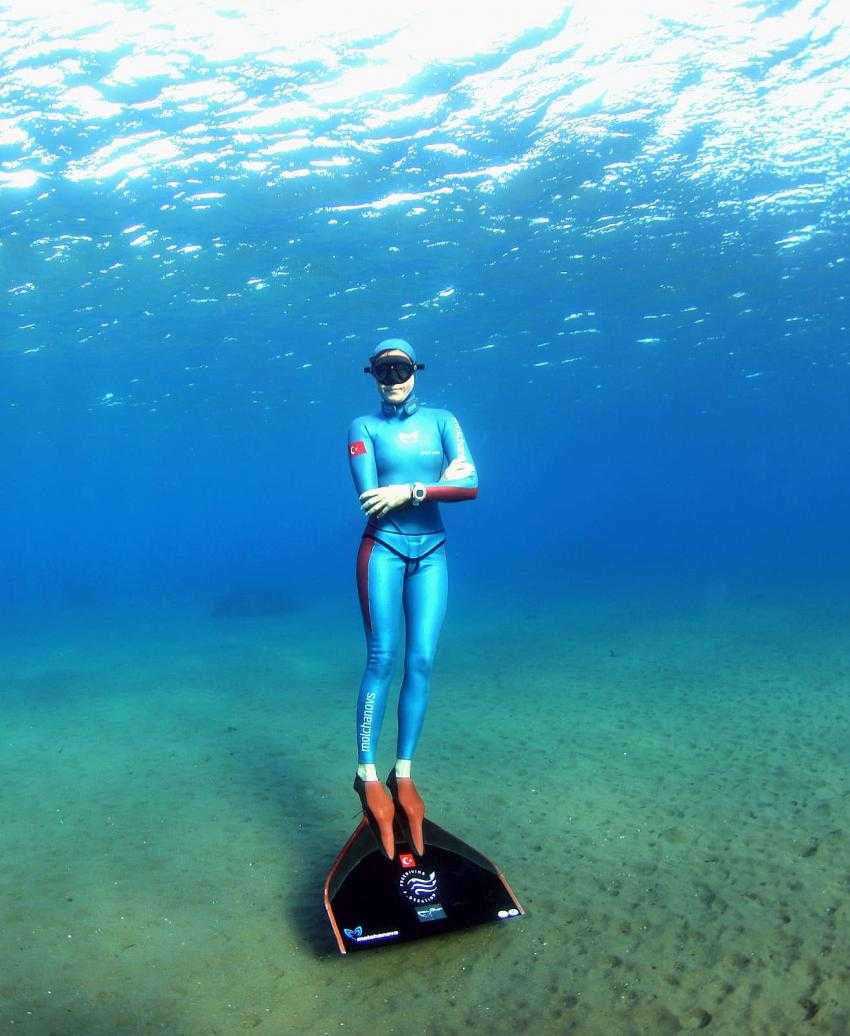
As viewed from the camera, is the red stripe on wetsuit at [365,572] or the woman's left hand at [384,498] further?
the red stripe on wetsuit at [365,572]

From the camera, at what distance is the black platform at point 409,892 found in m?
3.97

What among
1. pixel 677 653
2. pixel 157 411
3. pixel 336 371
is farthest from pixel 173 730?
pixel 157 411

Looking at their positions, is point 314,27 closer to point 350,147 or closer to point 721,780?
point 350,147

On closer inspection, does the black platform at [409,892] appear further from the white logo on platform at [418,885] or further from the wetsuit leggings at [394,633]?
the wetsuit leggings at [394,633]

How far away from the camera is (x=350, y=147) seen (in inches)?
539

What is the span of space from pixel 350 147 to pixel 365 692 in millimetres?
12728

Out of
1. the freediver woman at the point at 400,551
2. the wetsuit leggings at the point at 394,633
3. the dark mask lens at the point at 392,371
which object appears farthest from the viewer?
the dark mask lens at the point at 392,371

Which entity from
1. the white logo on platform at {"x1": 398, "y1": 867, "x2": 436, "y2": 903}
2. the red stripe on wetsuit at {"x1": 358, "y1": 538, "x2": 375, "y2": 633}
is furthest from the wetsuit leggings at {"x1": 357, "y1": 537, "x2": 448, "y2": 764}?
the white logo on platform at {"x1": 398, "y1": 867, "x2": 436, "y2": 903}

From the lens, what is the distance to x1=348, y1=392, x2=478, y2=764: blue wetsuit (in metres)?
4.68

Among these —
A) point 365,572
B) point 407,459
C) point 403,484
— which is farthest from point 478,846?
point 407,459

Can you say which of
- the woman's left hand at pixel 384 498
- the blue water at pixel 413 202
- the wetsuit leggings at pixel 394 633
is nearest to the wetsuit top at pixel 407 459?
the wetsuit leggings at pixel 394 633

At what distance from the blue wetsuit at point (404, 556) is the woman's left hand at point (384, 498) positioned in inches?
7.1

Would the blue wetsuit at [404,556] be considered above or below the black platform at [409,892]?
above

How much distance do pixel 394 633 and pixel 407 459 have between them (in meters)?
1.29
